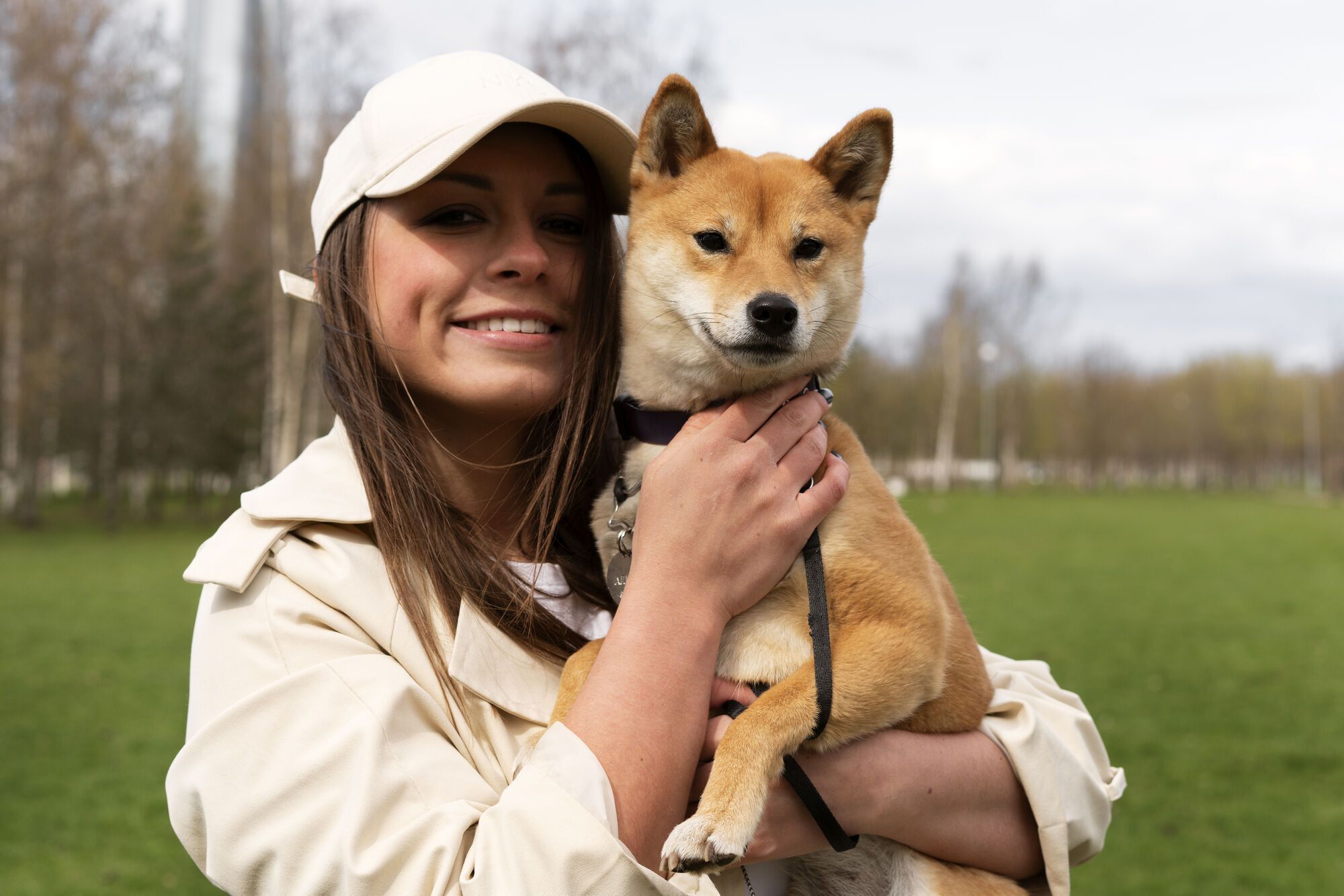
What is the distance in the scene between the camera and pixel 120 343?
95.6 feet

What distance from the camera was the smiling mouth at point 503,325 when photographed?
2242 mm

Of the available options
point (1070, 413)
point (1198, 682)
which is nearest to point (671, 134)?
point (1198, 682)

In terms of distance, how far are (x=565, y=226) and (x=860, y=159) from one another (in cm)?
88

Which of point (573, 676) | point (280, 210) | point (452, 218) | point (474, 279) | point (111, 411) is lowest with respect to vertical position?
point (111, 411)

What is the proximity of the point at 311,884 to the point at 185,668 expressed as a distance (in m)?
10.7

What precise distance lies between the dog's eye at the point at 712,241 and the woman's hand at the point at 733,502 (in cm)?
50

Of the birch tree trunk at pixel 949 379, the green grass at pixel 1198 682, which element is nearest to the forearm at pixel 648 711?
the green grass at pixel 1198 682

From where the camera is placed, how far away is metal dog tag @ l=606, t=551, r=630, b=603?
7.25 ft

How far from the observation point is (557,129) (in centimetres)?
232

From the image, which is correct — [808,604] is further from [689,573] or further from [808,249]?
[808,249]

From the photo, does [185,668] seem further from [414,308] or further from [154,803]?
[414,308]

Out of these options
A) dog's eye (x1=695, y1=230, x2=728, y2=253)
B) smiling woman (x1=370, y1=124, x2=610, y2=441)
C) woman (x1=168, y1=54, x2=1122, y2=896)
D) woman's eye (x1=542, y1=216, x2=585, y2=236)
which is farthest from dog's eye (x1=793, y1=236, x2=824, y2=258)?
smiling woman (x1=370, y1=124, x2=610, y2=441)

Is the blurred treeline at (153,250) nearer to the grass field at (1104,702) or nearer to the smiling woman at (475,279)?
the grass field at (1104,702)

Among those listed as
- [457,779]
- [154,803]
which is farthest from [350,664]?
[154,803]
